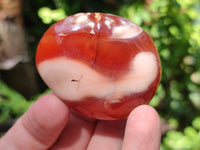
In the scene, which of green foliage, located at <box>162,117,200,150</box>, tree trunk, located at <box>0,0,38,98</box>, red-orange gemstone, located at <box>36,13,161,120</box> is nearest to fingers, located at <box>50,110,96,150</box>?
red-orange gemstone, located at <box>36,13,161,120</box>

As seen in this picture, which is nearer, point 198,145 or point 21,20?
point 198,145

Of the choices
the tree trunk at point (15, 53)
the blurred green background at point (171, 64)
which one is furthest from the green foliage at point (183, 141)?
the tree trunk at point (15, 53)

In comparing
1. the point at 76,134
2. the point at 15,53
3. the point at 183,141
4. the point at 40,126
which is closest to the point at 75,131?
the point at 76,134

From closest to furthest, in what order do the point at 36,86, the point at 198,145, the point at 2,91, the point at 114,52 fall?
1. the point at 114,52
2. the point at 198,145
3. the point at 2,91
4. the point at 36,86

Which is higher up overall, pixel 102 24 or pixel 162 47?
pixel 102 24

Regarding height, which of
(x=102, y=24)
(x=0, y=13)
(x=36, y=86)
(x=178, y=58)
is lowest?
(x=36, y=86)

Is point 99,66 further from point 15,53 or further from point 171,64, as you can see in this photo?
point 15,53

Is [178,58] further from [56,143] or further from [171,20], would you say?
[56,143]

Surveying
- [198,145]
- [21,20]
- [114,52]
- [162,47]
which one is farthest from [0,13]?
[198,145]
